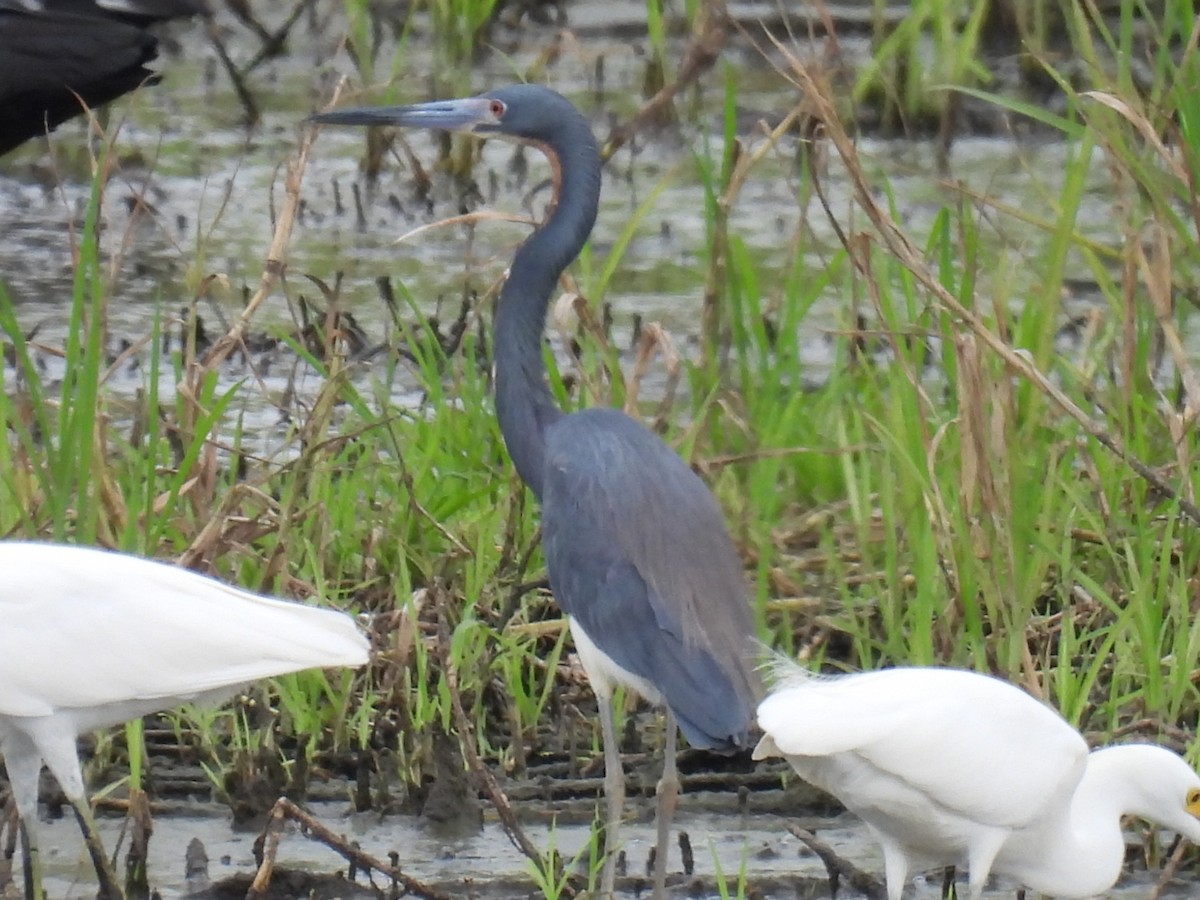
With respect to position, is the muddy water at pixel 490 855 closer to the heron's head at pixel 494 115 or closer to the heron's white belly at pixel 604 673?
the heron's white belly at pixel 604 673

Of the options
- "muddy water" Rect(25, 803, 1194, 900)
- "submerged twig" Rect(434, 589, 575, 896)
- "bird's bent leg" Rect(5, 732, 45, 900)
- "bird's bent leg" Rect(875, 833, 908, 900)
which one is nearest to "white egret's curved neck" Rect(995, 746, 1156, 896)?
"bird's bent leg" Rect(875, 833, 908, 900)

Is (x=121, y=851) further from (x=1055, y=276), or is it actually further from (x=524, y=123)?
(x=1055, y=276)

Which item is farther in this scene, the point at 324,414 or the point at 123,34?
the point at 123,34

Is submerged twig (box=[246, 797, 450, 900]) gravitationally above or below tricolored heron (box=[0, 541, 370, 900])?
below

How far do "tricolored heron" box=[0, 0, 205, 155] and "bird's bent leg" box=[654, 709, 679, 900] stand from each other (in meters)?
3.03

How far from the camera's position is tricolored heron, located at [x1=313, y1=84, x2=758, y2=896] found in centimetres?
327

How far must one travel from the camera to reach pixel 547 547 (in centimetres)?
350

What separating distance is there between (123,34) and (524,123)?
254 centimetres

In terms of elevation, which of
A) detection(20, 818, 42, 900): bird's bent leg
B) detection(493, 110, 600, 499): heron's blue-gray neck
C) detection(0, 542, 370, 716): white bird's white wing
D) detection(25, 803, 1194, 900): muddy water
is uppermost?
detection(493, 110, 600, 499): heron's blue-gray neck

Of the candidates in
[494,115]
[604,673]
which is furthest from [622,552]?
[494,115]

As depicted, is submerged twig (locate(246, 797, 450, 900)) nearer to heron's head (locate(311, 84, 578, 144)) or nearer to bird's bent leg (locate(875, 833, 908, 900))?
bird's bent leg (locate(875, 833, 908, 900))

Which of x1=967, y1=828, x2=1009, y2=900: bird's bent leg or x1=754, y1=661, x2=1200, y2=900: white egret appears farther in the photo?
x1=967, y1=828, x2=1009, y2=900: bird's bent leg

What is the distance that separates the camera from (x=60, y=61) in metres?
5.94

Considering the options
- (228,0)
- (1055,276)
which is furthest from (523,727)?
(228,0)
